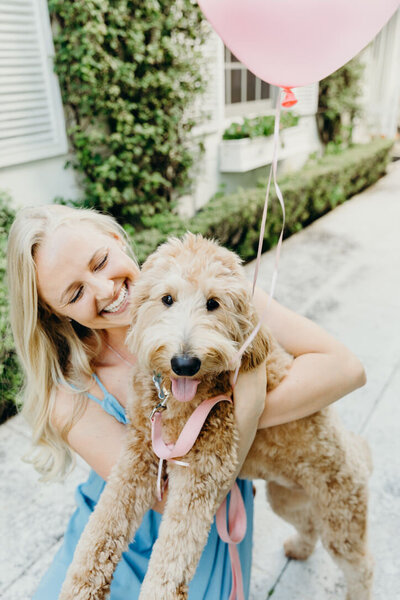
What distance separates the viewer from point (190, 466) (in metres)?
1.28

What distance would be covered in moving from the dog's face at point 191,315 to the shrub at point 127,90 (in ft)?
12.8

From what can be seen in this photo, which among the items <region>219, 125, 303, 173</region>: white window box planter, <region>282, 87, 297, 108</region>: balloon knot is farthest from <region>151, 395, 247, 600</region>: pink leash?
<region>219, 125, 303, 173</region>: white window box planter

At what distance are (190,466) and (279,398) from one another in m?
0.36

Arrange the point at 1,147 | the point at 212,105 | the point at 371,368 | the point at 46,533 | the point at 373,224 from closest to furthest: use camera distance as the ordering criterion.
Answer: the point at 46,533
the point at 371,368
the point at 1,147
the point at 212,105
the point at 373,224

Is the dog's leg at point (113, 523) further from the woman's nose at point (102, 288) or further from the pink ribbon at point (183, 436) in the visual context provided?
the woman's nose at point (102, 288)

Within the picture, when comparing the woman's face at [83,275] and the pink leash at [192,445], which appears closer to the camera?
the pink leash at [192,445]

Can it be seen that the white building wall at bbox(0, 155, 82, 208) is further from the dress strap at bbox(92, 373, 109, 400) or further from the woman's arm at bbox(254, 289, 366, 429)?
the woman's arm at bbox(254, 289, 366, 429)

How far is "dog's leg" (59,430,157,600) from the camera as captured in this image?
1214mm

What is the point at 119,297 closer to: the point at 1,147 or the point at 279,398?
the point at 279,398

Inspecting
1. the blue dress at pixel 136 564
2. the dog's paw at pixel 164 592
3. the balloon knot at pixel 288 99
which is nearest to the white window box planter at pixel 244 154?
the balloon knot at pixel 288 99

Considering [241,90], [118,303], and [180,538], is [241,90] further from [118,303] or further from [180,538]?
[180,538]

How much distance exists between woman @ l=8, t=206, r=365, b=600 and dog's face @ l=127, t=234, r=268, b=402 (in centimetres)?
22

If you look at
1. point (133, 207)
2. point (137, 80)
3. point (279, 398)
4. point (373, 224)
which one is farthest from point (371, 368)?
point (373, 224)

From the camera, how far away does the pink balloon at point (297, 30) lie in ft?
4.22
